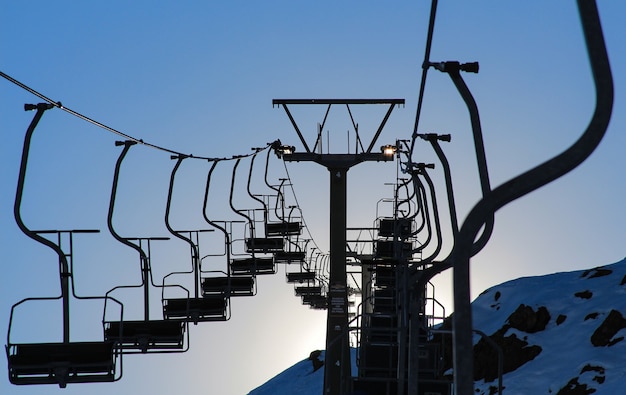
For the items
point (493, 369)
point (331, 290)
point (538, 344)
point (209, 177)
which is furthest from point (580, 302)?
point (209, 177)

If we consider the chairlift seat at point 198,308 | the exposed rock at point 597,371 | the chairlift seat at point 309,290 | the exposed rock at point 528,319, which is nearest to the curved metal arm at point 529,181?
the chairlift seat at point 198,308

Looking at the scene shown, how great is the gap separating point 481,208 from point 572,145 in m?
0.60

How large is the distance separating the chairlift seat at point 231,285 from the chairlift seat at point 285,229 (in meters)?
5.64

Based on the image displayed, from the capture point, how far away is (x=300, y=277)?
3447cm

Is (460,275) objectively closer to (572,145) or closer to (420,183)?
(572,145)

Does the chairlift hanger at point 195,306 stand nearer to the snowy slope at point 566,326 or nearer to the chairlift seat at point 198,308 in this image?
the chairlift seat at point 198,308

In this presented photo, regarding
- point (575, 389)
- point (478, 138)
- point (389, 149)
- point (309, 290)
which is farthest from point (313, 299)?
point (478, 138)

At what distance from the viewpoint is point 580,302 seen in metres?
61.8

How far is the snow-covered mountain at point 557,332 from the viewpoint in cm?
5141

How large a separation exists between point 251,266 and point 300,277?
10010 mm

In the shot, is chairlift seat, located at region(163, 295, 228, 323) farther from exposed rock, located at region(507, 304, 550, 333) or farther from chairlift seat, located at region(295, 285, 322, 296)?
exposed rock, located at region(507, 304, 550, 333)

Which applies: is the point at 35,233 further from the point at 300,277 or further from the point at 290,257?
the point at 300,277

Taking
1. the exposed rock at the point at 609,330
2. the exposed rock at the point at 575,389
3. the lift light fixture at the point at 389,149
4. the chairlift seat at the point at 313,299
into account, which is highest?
the lift light fixture at the point at 389,149

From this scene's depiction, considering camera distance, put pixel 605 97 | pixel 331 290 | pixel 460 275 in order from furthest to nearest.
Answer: pixel 331 290
pixel 460 275
pixel 605 97
